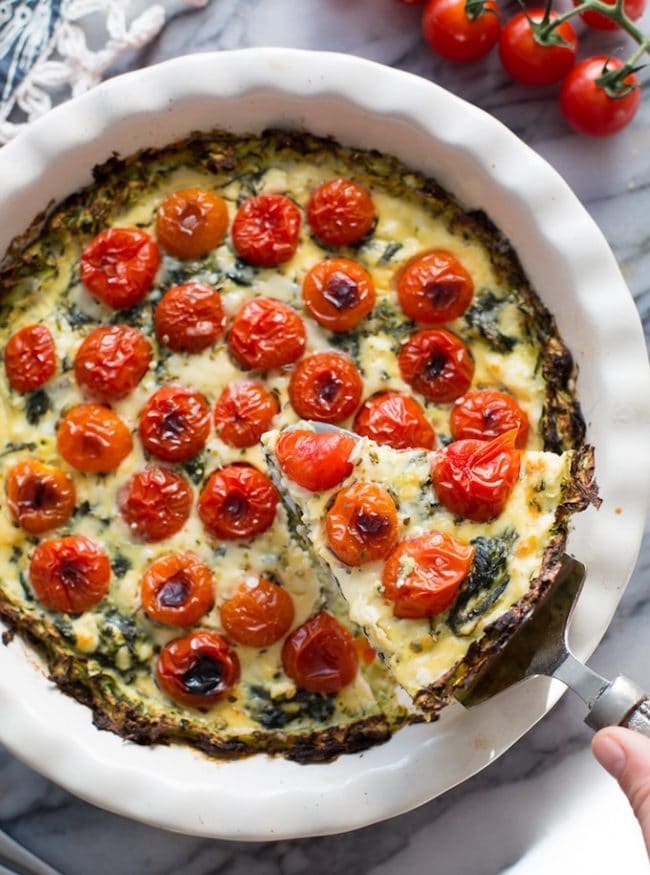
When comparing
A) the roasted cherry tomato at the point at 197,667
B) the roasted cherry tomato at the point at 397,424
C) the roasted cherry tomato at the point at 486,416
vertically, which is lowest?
the roasted cherry tomato at the point at 197,667

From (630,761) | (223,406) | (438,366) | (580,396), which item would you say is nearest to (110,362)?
(223,406)

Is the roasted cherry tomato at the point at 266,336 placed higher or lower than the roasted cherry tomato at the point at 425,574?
higher

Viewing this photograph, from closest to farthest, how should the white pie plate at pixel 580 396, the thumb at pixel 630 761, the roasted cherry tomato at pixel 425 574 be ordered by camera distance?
the thumb at pixel 630 761, the roasted cherry tomato at pixel 425 574, the white pie plate at pixel 580 396

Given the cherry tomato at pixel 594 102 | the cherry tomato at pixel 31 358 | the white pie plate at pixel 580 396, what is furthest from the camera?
the cherry tomato at pixel 594 102

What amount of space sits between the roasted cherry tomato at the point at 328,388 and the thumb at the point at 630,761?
1.03 metres

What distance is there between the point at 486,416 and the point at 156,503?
90 centimetres

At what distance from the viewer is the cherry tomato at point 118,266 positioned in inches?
115

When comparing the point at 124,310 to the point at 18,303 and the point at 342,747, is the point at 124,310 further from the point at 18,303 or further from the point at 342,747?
the point at 342,747

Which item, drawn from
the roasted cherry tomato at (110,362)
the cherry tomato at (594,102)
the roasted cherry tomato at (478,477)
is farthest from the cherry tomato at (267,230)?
the cherry tomato at (594,102)

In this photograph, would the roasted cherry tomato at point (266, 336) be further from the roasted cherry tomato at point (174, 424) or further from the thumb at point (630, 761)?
the thumb at point (630, 761)

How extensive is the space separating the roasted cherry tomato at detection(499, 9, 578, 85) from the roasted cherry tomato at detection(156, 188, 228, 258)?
3.11 feet

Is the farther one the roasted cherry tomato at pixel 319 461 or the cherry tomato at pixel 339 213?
the cherry tomato at pixel 339 213

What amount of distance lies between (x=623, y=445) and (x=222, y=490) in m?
1.05

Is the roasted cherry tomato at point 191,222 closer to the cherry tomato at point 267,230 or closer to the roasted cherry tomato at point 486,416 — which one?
the cherry tomato at point 267,230
